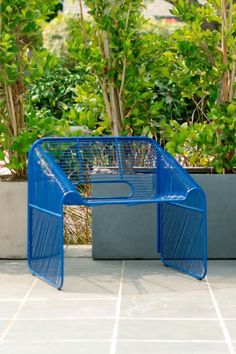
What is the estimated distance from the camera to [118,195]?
655cm

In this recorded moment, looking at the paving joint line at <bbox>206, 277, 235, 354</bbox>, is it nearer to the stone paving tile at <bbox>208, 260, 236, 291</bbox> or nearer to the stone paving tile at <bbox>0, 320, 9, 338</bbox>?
the stone paving tile at <bbox>208, 260, 236, 291</bbox>

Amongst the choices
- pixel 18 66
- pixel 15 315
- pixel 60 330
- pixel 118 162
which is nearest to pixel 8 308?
pixel 15 315

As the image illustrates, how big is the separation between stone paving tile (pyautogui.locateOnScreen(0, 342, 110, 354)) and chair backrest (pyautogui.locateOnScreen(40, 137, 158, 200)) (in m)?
2.08

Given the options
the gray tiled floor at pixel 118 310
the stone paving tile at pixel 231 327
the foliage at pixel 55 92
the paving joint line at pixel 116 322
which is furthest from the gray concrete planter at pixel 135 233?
the foliage at pixel 55 92

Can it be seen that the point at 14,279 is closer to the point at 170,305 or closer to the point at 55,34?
the point at 170,305

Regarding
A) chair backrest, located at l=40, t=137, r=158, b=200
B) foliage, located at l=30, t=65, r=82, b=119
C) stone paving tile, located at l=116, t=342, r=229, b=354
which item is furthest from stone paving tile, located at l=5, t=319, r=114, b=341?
foliage, located at l=30, t=65, r=82, b=119

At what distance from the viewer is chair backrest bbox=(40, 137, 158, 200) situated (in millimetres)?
6461

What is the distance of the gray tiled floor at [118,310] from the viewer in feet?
14.5

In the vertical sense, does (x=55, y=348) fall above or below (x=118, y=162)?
below

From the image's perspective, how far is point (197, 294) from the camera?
5.54m

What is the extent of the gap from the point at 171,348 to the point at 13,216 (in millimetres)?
2491

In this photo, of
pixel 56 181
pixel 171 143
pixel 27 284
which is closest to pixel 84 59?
pixel 171 143

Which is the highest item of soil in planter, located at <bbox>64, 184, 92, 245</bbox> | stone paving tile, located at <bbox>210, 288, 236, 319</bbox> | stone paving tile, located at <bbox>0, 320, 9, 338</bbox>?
soil in planter, located at <bbox>64, 184, 92, 245</bbox>

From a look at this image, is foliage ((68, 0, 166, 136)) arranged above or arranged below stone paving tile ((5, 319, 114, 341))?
above
